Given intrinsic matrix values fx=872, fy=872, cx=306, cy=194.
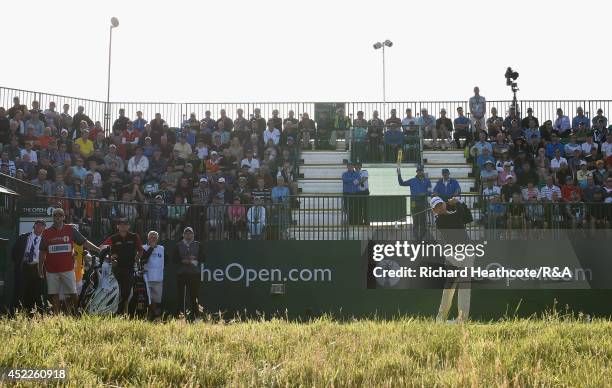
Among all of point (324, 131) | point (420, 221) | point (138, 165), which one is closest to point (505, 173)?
point (420, 221)

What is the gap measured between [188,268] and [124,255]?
1.30 meters

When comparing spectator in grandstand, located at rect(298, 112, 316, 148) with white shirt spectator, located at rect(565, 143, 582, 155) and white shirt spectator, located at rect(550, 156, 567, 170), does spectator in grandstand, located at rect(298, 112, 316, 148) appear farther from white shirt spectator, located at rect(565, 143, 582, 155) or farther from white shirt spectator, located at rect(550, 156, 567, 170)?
white shirt spectator, located at rect(565, 143, 582, 155)

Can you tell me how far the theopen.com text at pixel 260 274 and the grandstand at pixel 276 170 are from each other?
0.69 metres

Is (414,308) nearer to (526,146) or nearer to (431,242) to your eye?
(431,242)

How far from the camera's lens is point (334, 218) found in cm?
1833

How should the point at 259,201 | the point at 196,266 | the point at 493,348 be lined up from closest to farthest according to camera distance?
the point at 493,348 → the point at 196,266 → the point at 259,201

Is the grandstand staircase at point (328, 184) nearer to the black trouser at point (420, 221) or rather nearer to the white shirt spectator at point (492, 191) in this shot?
the black trouser at point (420, 221)

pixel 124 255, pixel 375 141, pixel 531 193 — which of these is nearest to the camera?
pixel 124 255

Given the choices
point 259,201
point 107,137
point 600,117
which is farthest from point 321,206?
point 600,117

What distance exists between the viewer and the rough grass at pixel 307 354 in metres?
8.02

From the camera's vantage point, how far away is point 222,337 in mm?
10164

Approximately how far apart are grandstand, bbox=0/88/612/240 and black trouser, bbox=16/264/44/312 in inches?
55.2

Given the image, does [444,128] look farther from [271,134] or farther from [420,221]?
[420,221]

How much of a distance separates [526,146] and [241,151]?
7.55 metres
